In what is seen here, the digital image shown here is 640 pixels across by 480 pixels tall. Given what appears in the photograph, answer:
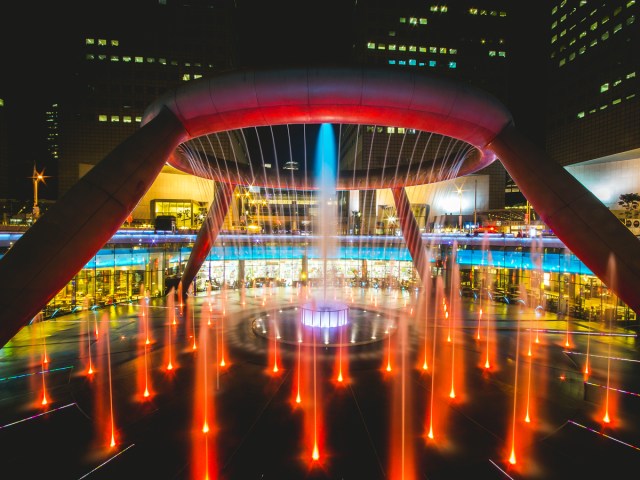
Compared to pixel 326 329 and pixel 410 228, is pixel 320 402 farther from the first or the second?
pixel 410 228

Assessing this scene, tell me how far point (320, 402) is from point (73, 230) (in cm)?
705

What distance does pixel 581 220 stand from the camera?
844 centimetres

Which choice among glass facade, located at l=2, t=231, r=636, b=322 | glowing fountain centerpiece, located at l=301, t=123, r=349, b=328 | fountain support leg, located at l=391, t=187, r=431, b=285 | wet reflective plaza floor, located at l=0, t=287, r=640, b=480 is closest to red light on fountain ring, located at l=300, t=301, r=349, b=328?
glowing fountain centerpiece, located at l=301, t=123, r=349, b=328

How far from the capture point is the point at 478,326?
16062 mm

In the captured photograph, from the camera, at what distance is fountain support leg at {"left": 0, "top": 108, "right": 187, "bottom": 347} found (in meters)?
6.63

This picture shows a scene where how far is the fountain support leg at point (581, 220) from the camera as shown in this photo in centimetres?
787

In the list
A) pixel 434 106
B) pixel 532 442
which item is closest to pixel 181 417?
pixel 532 442

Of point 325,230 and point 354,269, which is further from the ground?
point 325,230

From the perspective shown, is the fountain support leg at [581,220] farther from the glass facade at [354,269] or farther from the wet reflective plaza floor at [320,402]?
the glass facade at [354,269]

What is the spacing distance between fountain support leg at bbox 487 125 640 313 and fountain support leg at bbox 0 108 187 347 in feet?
35.2

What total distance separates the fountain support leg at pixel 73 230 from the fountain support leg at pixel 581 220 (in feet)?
35.2

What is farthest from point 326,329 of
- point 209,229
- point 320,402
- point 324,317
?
point 209,229

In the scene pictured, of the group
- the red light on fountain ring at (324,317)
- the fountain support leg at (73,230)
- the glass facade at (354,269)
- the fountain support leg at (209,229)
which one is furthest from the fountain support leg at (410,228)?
the fountain support leg at (73,230)

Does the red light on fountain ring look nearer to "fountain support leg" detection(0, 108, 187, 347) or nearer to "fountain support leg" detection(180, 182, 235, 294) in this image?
"fountain support leg" detection(180, 182, 235, 294)
